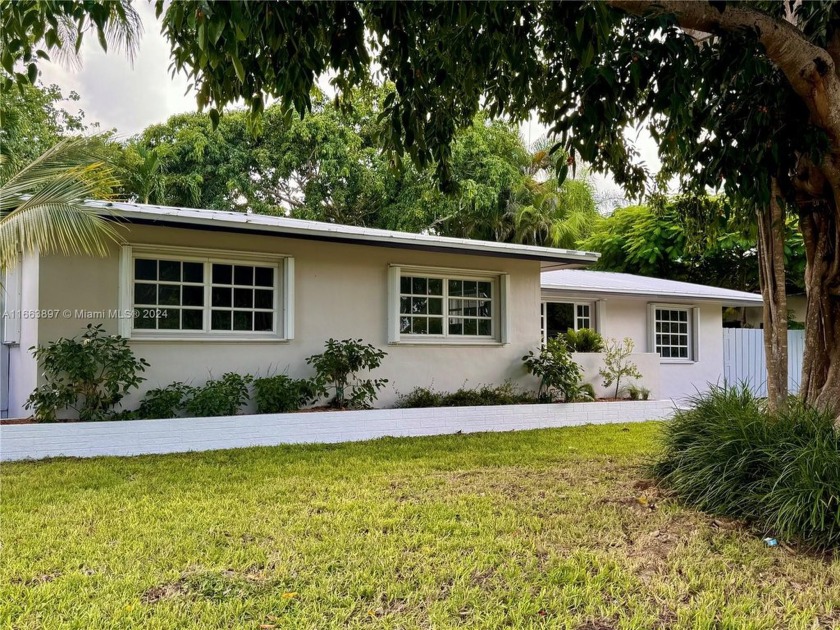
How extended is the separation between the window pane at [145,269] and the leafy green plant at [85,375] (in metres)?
0.90

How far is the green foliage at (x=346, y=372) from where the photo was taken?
918 cm

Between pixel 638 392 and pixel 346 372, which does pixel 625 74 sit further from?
pixel 638 392

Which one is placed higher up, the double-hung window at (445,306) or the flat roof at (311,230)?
the flat roof at (311,230)

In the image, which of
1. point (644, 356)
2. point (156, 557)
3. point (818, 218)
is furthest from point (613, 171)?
point (156, 557)

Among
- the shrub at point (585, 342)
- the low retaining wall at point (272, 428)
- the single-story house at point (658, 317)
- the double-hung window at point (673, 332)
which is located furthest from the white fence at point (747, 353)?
the low retaining wall at point (272, 428)

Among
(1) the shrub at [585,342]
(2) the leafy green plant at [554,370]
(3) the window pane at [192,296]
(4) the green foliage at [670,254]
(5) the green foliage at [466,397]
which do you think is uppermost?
(4) the green foliage at [670,254]

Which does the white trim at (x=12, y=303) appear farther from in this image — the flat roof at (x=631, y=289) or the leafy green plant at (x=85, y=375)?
the flat roof at (x=631, y=289)

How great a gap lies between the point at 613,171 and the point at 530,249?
9.84 feet

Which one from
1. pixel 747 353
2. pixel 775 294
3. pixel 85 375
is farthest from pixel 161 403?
pixel 747 353

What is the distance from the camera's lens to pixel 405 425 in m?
9.06

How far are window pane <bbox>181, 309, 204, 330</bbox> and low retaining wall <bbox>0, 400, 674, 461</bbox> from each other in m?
1.62

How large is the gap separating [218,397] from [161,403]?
28.6 inches

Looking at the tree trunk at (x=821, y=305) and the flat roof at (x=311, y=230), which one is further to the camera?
the flat roof at (x=311, y=230)

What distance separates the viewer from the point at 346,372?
9.31m
